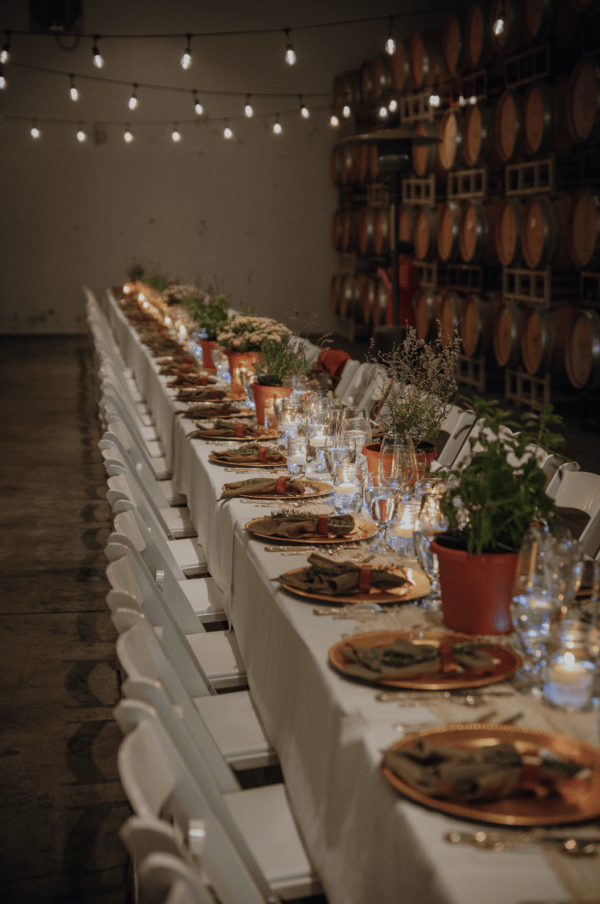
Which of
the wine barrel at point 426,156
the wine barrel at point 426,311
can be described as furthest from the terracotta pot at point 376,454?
the wine barrel at point 426,156

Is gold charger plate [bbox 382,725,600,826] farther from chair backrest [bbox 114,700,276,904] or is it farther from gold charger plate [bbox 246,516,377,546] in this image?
gold charger plate [bbox 246,516,377,546]

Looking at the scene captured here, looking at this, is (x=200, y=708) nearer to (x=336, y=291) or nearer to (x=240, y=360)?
(x=240, y=360)

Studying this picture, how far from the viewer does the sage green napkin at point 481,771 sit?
1.18 m

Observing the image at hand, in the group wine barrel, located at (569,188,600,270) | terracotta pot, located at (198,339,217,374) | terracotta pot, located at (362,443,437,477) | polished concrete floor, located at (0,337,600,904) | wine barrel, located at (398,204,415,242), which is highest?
wine barrel, located at (398,204,415,242)

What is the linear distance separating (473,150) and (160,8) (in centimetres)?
826

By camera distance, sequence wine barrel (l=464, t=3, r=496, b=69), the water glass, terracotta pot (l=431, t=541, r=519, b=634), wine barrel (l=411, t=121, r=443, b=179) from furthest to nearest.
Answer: wine barrel (l=411, t=121, r=443, b=179) < wine barrel (l=464, t=3, r=496, b=69) < the water glass < terracotta pot (l=431, t=541, r=519, b=634)

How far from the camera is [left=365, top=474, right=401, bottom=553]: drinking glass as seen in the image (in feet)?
7.13

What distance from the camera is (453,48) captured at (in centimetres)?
913

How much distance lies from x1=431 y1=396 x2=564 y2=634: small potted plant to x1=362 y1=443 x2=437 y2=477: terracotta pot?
2.34 ft

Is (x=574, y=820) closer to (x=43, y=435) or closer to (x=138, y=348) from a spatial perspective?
(x=138, y=348)

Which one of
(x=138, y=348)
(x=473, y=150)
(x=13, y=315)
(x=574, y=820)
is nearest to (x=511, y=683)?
(x=574, y=820)

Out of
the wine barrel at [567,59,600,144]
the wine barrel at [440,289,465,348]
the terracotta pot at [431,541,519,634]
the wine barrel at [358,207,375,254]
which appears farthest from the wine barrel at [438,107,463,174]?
the terracotta pot at [431,541,519,634]

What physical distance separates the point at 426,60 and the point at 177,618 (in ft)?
29.0

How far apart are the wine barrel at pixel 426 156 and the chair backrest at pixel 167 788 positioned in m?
9.34
